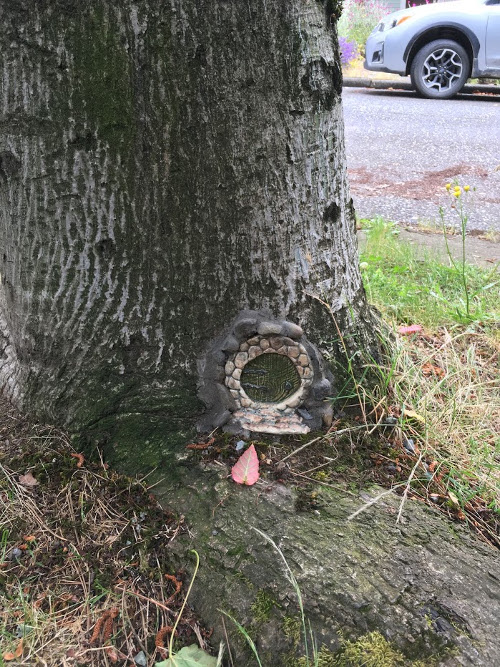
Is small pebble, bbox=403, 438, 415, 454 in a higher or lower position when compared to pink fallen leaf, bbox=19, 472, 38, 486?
lower

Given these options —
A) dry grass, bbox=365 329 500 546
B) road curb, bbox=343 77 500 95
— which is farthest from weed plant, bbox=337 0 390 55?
dry grass, bbox=365 329 500 546

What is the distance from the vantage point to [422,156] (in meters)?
6.34

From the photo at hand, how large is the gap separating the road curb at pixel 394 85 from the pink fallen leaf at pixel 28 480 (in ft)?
35.3

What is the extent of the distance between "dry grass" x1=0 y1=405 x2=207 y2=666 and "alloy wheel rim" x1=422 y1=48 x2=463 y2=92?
30.5ft

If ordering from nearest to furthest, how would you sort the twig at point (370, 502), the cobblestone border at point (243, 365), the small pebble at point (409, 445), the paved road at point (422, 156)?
the twig at point (370, 502), the cobblestone border at point (243, 365), the small pebble at point (409, 445), the paved road at point (422, 156)

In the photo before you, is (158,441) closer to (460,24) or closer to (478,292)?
(478,292)

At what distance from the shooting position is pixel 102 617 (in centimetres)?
140

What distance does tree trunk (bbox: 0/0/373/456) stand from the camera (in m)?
1.36

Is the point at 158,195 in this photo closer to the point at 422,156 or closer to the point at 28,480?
the point at 28,480

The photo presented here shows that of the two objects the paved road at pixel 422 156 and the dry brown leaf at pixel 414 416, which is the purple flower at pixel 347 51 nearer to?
the paved road at pixel 422 156

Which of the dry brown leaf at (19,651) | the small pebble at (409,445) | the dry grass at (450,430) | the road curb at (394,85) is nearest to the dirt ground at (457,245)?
the dry grass at (450,430)

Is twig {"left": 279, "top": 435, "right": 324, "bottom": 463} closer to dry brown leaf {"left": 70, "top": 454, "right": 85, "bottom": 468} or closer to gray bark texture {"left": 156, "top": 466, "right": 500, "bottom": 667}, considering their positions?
gray bark texture {"left": 156, "top": 466, "right": 500, "bottom": 667}

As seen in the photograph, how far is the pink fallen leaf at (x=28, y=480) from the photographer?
5.49ft

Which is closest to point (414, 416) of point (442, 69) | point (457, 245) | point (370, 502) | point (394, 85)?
→ point (370, 502)
